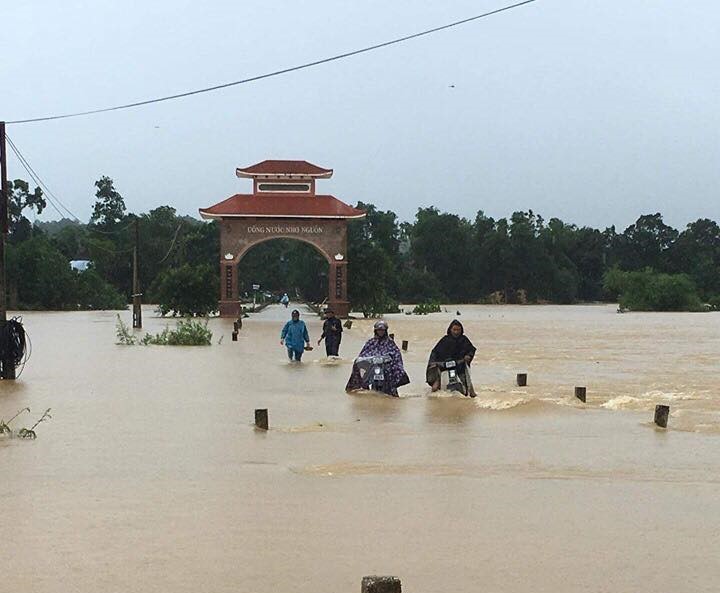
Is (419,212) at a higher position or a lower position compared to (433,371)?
higher

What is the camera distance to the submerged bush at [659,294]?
75.7 m

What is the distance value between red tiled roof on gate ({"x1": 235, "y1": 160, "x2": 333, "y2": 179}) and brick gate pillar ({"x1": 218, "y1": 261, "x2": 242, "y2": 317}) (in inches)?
199

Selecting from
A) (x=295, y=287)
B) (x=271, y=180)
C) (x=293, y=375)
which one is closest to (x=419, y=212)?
(x=295, y=287)

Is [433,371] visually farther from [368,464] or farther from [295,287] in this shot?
[295,287]

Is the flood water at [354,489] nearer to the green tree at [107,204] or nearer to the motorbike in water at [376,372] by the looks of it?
the motorbike in water at [376,372]

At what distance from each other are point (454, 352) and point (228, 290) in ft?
123

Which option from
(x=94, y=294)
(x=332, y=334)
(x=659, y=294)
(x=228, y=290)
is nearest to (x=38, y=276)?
(x=94, y=294)

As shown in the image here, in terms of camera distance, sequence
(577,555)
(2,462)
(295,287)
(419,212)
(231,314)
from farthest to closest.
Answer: (419,212), (295,287), (231,314), (2,462), (577,555)

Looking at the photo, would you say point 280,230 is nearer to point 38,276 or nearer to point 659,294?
point 38,276

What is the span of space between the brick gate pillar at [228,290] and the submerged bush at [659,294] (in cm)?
3630

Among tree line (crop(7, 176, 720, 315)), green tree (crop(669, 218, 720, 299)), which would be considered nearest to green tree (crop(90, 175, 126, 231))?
tree line (crop(7, 176, 720, 315))

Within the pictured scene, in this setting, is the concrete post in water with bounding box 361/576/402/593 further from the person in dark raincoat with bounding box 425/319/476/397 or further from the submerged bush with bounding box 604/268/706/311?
the submerged bush with bounding box 604/268/706/311

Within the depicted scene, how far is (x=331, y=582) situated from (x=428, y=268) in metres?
100

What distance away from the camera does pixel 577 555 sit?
22.9 feet
